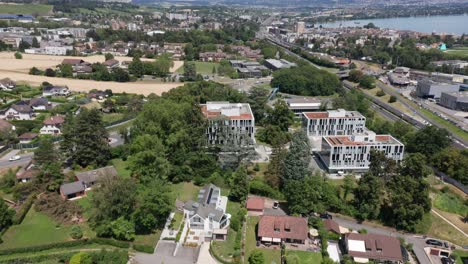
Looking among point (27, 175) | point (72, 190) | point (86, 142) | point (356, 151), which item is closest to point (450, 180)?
point (356, 151)

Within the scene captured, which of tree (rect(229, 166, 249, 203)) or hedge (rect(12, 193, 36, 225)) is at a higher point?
tree (rect(229, 166, 249, 203))

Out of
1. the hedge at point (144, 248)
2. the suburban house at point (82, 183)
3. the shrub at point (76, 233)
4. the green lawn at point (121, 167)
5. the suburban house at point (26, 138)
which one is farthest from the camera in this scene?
the suburban house at point (26, 138)

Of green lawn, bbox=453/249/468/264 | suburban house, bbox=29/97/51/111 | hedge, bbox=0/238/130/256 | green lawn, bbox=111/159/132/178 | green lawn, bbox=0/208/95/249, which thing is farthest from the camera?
suburban house, bbox=29/97/51/111

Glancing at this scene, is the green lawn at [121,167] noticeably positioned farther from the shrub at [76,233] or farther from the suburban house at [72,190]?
the shrub at [76,233]

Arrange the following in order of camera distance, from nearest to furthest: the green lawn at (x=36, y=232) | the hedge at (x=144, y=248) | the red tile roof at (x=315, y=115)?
the hedge at (x=144, y=248), the green lawn at (x=36, y=232), the red tile roof at (x=315, y=115)

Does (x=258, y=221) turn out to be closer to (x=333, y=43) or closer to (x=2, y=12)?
(x=333, y=43)

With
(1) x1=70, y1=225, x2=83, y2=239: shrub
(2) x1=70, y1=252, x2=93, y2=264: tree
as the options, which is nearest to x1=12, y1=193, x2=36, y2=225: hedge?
(1) x1=70, y1=225, x2=83, y2=239: shrub

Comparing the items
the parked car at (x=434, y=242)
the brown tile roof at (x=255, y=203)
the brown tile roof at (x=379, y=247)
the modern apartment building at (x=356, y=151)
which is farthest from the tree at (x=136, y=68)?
the parked car at (x=434, y=242)

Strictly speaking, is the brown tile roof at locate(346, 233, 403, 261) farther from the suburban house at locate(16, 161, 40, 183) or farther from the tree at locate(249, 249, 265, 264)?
the suburban house at locate(16, 161, 40, 183)
